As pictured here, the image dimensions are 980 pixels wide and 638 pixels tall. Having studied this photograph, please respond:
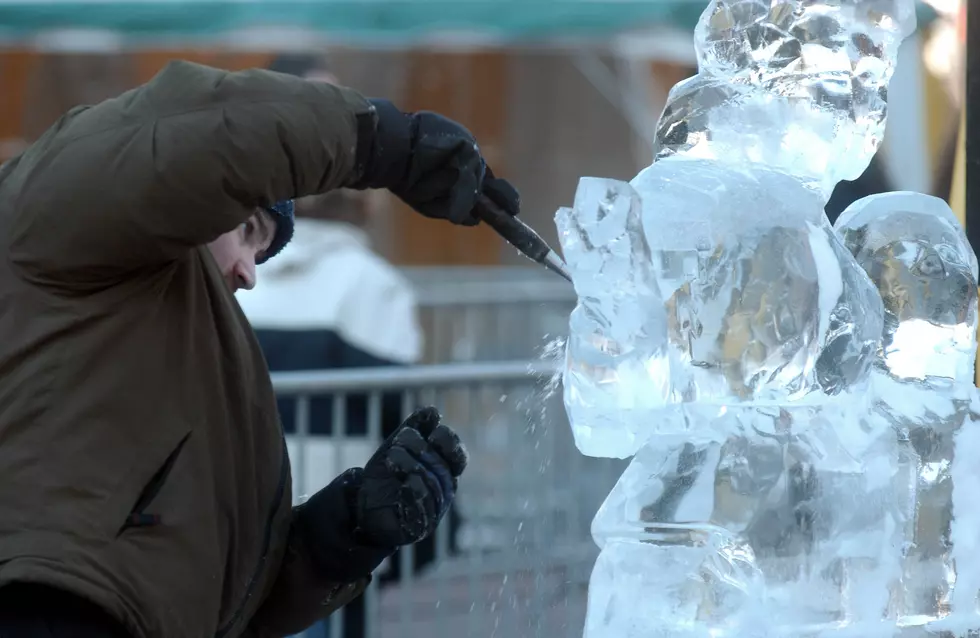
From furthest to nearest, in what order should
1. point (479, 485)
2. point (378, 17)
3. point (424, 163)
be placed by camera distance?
point (378, 17) < point (479, 485) < point (424, 163)

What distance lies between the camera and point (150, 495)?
1.80m

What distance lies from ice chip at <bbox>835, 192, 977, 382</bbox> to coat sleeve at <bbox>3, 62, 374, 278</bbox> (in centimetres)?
75

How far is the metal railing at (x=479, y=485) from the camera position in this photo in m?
3.73

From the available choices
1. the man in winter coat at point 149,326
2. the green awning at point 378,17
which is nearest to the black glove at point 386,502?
the man in winter coat at point 149,326

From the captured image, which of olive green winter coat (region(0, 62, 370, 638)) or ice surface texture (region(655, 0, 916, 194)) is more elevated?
ice surface texture (region(655, 0, 916, 194))

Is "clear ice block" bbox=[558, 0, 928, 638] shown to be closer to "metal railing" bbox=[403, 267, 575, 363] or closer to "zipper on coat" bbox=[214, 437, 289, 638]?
"zipper on coat" bbox=[214, 437, 289, 638]

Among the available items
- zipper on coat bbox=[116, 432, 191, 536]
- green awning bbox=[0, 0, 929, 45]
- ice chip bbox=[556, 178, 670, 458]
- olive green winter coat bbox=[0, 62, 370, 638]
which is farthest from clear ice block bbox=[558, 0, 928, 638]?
green awning bbox=[0, 0, 929, 45]

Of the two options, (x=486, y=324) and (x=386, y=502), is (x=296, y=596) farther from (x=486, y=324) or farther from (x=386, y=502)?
(x=486, y=324)

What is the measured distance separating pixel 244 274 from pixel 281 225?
11 centimetres

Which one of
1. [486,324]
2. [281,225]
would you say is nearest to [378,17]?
[486,324]

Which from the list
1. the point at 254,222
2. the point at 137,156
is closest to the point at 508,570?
the point at 254,222

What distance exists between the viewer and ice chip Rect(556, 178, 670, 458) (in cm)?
166

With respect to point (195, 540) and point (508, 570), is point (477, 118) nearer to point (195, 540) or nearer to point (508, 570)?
point (508, 570)

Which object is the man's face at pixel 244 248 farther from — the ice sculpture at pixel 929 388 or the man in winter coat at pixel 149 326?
the ice sculpture at pixel 929 388
